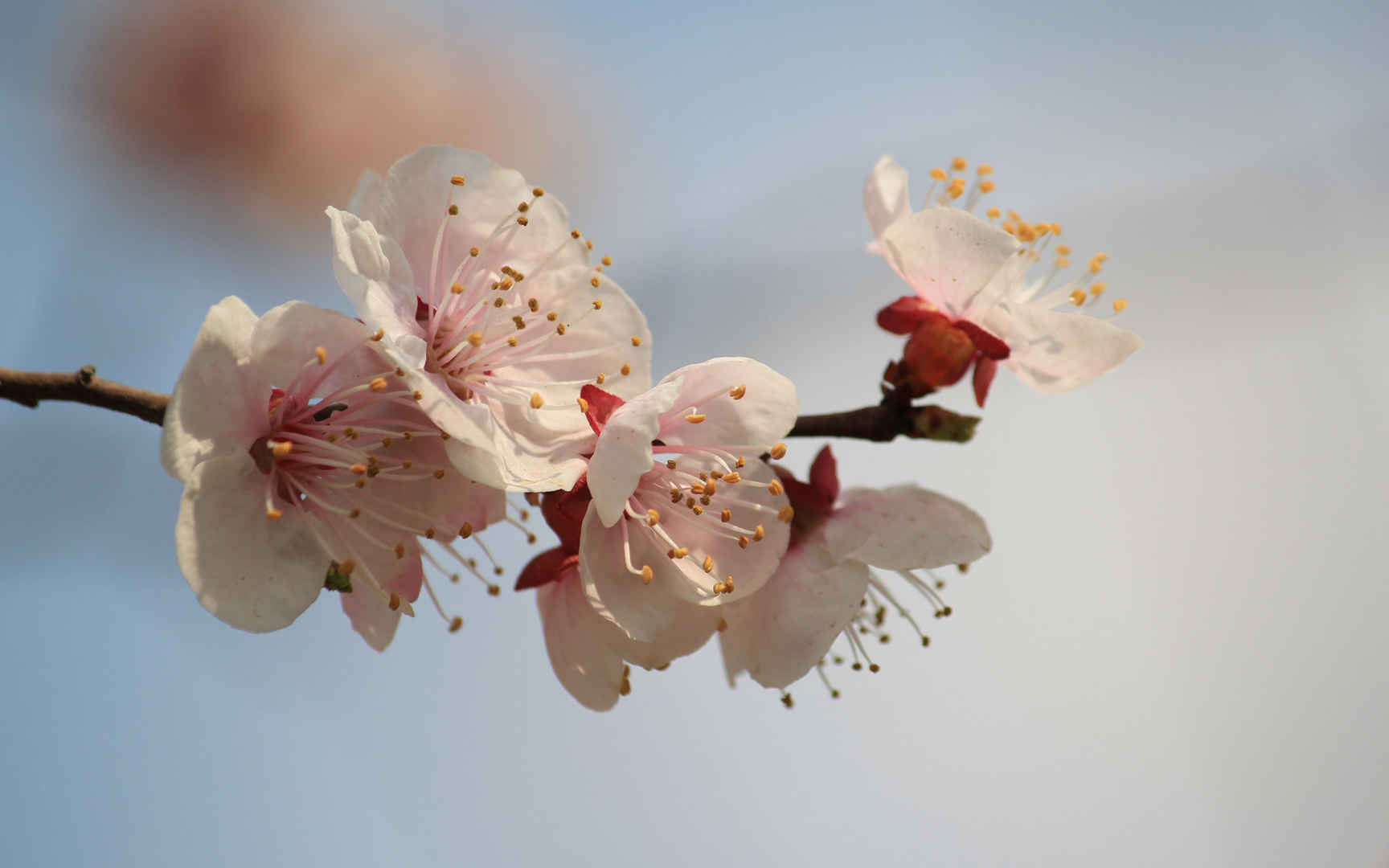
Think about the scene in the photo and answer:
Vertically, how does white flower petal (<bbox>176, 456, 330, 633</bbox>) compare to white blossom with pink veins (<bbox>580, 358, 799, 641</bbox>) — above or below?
below

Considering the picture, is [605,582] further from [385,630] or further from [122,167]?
[122,167]

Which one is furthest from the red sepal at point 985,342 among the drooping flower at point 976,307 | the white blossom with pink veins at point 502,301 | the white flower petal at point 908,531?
the white blossom with pink veins at point 502,301

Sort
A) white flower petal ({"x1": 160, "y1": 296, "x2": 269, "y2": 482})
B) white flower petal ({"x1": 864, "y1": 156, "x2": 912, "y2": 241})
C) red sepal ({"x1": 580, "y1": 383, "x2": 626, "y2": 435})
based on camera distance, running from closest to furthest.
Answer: white flower petal ({"x1": 160, "y1": 296, "x2": 269, "y2": 482})
red sepal ({"x1": 580, "y1": 383, "x2": 626, "y2": 435})
white flower petal ({"x1": 864, "y1": 156, "x2": 912, "y2": 241})

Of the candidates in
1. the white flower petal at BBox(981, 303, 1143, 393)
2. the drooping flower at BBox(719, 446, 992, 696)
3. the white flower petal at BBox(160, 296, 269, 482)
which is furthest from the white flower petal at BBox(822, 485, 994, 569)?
the white flower petal at BBox(160, 296, 269, 482)

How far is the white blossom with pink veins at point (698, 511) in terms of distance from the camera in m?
0.56

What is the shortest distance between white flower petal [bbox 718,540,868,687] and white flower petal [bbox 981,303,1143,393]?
174 mm

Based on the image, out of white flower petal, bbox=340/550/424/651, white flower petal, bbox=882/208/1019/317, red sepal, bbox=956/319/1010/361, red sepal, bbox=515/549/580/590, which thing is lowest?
white flower petal, bbox=340/550/424/651

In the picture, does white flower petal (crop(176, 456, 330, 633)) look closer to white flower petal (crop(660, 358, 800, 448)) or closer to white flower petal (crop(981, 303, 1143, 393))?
white flower petal (crop(660, 358, 800, 448))

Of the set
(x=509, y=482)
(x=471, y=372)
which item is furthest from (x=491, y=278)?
(x=509, y=482)

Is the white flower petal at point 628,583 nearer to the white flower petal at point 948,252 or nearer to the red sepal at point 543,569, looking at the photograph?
the red sepal at point 543,569

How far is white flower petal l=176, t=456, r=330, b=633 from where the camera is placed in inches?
18.6

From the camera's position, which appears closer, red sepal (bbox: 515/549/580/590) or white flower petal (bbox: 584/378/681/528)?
white flower petal (bbox: 584/378/681/528)

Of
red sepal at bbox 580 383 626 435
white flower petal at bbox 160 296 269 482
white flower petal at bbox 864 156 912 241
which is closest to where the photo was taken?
white flower petal at bbox 160 296 269 482

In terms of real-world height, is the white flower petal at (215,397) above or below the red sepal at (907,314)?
below
